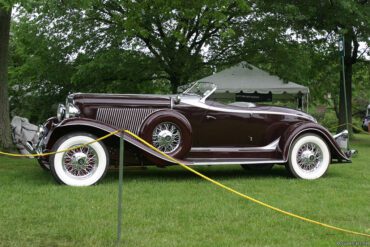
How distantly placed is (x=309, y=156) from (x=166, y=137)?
2.52 metres

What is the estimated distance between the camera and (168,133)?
801 cm

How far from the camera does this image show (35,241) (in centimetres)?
471

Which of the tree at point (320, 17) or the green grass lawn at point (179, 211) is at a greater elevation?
the tree at point (320, 17)

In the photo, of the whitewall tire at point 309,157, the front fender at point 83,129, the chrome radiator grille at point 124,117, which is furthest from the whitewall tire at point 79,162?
the whitewall tire at point 309,157

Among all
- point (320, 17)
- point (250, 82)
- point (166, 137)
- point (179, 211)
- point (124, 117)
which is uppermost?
point (320, 17)

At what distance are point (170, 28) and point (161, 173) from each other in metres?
9.16

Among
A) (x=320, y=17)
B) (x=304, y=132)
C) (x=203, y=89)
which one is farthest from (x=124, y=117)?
(x=320, y=17)

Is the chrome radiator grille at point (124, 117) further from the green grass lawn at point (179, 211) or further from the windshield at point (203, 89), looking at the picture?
the windshield at point (203, 89)

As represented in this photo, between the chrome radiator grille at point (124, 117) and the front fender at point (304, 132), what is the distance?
2243mm

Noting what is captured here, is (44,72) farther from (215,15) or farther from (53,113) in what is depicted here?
(215,15)

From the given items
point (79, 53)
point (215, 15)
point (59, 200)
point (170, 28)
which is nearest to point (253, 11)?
point (170, 28)

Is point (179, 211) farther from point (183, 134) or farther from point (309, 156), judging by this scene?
point (309, 156)

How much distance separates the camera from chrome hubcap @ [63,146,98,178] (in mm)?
7578

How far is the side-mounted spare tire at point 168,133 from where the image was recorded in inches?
312
